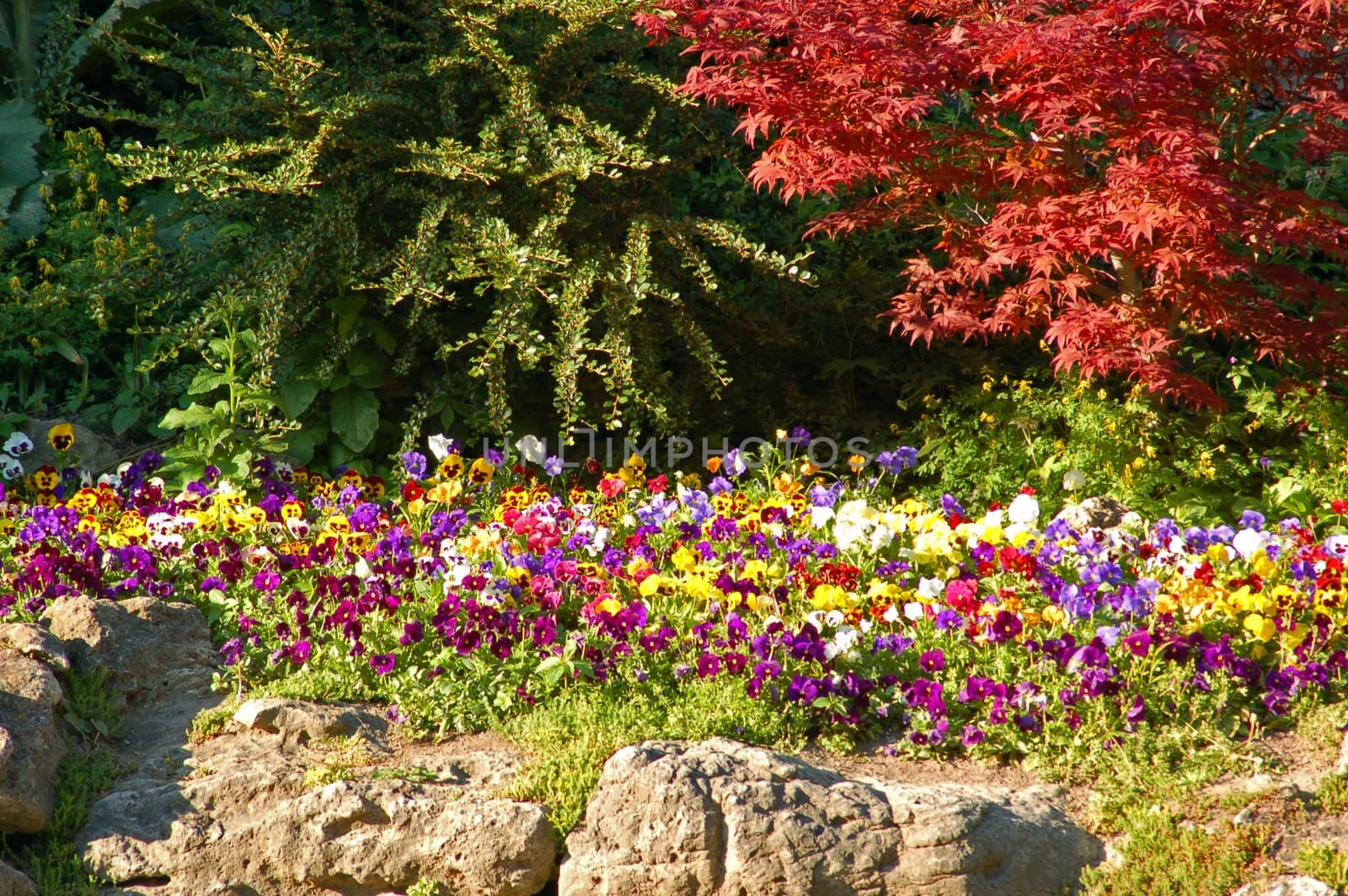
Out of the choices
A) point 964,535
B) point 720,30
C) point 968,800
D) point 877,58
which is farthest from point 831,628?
point 720,30

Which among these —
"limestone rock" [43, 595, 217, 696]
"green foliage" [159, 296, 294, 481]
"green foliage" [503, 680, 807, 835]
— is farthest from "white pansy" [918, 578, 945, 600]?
"green foliage" [159, 296, 294, 481]

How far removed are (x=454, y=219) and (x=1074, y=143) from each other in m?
2.50

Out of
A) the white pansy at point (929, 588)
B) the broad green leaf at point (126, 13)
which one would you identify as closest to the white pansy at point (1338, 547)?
the white pansy at point (929, 588)

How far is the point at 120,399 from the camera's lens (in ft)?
18.6

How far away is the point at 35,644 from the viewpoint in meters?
3.42

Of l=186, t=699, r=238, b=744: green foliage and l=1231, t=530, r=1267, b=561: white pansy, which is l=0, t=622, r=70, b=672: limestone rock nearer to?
l=186, t=699, r=238, b=744: green foliage

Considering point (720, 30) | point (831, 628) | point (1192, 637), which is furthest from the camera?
point (720, 30)

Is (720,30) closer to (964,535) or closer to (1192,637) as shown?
(964,535)

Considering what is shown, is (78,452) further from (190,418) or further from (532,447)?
(532,447)

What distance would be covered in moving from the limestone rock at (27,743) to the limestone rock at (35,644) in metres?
0.05

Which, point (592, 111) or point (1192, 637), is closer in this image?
point (1192, 637)

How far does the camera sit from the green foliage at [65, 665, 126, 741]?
3.44m

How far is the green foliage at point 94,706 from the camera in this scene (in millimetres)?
3443

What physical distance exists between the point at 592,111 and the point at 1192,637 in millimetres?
3459
